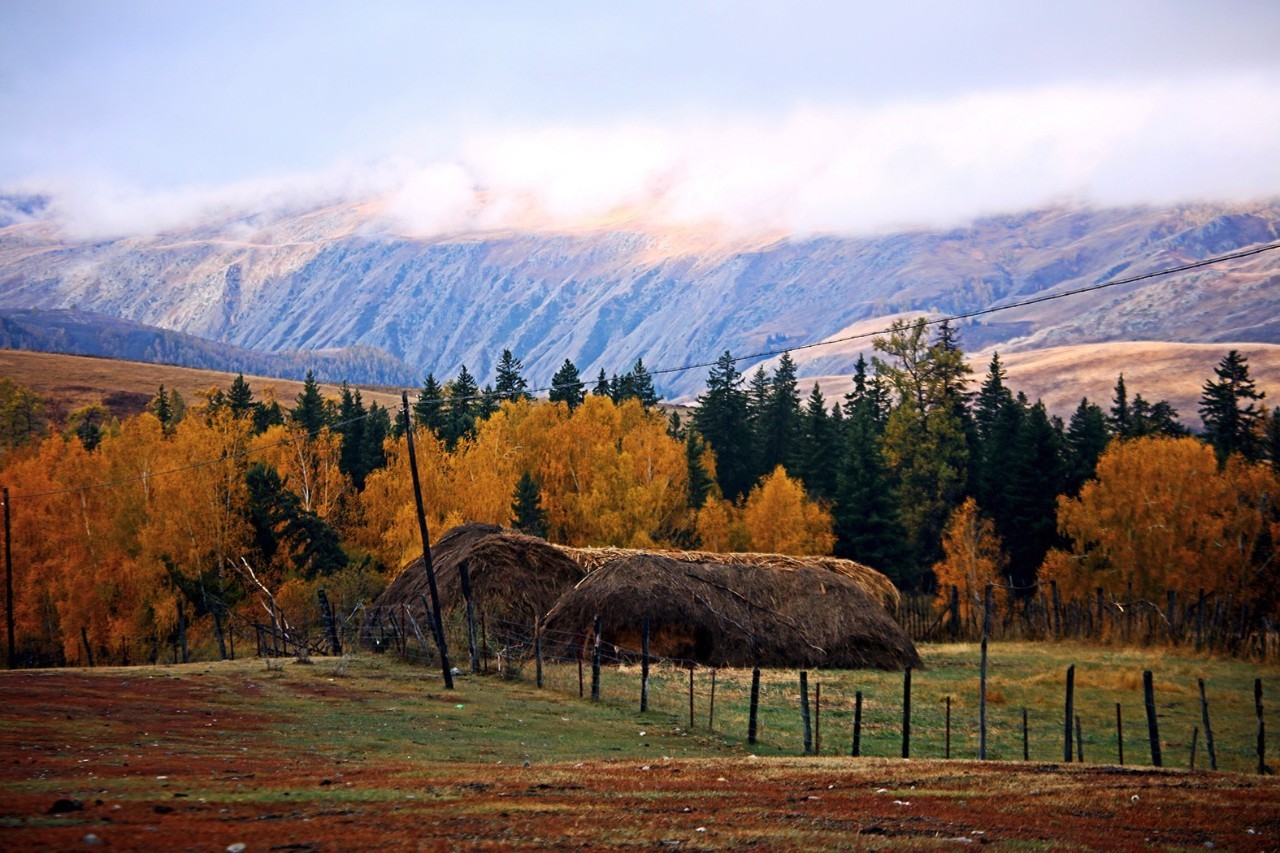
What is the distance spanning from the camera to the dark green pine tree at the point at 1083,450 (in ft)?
254

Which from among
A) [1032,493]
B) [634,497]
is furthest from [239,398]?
[1032,493]

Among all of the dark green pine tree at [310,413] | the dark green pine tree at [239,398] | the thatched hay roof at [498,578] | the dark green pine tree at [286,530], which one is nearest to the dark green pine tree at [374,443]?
the dark green pine tree at [310,413]

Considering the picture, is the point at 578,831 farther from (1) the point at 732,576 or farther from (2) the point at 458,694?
(1) the point at 732,576

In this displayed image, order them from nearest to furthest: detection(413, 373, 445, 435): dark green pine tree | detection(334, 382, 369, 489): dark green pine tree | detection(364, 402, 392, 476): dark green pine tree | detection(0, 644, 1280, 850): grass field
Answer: detection(0, 644, 1280, 850): grass field, detection(364, 402, 392, 476): dark green pine tree, detection(334, 382, 369, 489): dark green pine tree, detection(413, 373, 445, 435): dark green pine tree

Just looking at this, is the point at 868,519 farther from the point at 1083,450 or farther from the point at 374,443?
the point at 374,443

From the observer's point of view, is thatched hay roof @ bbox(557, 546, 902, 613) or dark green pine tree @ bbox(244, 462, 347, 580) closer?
thatched hay roof @ bbox(557, 546, 902, 613)

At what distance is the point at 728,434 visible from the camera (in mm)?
93500

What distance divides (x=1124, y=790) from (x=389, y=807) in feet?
28.3

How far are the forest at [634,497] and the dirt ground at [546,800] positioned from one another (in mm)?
31364

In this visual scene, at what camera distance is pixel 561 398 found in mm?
93688

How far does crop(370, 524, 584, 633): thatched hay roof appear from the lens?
136 feet

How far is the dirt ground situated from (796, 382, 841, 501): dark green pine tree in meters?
68.4

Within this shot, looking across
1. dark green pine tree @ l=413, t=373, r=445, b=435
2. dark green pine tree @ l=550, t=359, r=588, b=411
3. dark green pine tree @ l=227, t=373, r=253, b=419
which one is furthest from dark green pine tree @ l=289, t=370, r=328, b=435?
dark green pine tree @ l=550, t=359, r=588, b=411

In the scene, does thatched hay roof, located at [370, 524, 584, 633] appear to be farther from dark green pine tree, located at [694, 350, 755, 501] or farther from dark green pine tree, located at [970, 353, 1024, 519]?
dark green pine tree, located at [694, 350, 755, 501]
